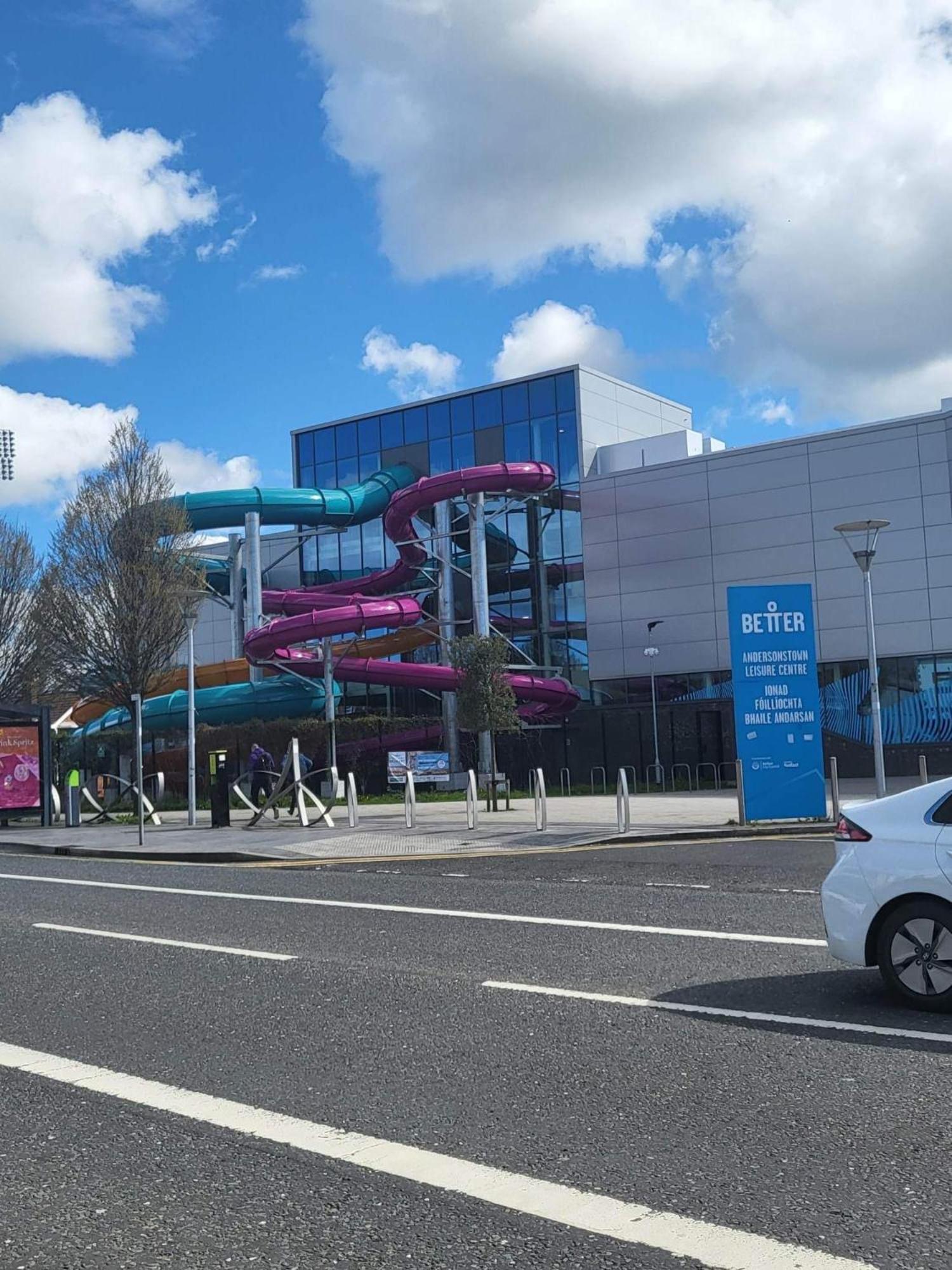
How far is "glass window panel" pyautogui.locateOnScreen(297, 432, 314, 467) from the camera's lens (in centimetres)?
5534

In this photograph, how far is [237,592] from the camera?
49312mm

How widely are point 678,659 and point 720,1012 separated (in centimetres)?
3783

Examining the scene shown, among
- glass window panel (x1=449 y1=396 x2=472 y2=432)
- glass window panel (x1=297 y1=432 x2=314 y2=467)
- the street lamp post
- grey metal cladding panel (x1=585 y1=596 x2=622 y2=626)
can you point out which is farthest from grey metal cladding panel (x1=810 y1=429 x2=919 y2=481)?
glass window panel (x1=297 y1=432 x2=314 y2=467)

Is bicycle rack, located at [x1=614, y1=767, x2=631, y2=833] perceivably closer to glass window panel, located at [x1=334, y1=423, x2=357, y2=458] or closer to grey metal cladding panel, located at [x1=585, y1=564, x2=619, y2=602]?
grey metal cladding panel, located at [x1=585, y1=564, x2=619, y2=602]

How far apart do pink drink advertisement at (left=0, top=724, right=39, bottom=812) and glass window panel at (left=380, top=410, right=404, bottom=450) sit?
86.7ft

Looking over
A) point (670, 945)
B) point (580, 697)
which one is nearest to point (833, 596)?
point (580, 697)

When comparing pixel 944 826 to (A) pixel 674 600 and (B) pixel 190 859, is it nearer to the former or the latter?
(B) pixel 190 859

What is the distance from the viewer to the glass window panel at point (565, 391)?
47.7m

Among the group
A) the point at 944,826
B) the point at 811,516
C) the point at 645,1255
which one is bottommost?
the point at 645,1255

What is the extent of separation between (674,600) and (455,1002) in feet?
125

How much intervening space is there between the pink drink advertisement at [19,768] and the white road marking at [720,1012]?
22653mm

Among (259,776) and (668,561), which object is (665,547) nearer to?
(668,561)

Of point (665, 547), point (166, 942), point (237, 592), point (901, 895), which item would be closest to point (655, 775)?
point (665, 547)

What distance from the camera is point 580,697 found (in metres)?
46.7
